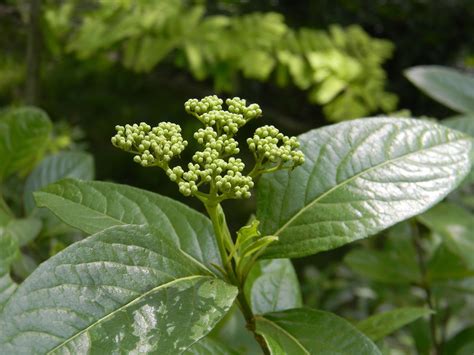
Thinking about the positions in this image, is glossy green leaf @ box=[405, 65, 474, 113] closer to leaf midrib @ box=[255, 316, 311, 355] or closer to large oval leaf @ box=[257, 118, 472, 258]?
large oval leaf @ box=[257, 118, 472, 258]

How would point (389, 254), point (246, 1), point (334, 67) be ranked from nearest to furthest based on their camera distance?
point (389, 254) < point (334, 67) < point (246, 1)

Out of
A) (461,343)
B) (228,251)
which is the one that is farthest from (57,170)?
(461,343)

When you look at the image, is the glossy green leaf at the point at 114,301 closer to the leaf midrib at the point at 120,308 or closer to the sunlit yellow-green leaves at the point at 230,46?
the leaf midrib at the point at 120,308

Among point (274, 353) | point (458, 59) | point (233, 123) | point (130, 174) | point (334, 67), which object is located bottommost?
point (130, 174)

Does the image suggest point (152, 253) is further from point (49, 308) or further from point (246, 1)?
point (246, 1)

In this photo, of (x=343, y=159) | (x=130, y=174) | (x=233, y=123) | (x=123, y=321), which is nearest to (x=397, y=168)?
(x=343, y=159)

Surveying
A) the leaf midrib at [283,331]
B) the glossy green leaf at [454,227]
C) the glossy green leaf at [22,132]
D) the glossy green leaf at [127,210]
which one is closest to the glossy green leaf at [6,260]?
the glossy green leaf at [127,210]
